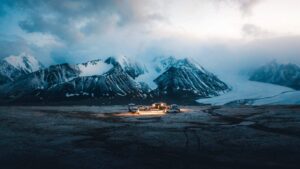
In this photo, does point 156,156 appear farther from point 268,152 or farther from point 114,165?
point 268,152

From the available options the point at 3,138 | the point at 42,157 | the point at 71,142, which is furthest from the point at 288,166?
the point at 3,138

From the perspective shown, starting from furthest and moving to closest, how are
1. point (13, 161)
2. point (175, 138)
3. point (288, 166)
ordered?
point (175, 138)
point (13, 161)
point (288, 166)

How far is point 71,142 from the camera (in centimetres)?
3553

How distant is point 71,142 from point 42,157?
27.1 ft

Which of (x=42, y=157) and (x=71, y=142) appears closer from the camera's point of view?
(x=42, y=157)

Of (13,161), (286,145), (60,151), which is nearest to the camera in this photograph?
(13,161)

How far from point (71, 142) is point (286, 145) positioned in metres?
18.9

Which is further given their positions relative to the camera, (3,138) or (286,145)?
(3,138)

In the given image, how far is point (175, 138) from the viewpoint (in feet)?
125

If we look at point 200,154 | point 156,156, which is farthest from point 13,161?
point 200,154

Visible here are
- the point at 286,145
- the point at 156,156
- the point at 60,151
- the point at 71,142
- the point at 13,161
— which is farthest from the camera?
the point at 71,142

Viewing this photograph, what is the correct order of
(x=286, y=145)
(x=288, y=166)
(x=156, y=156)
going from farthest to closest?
(x=286, y=145) < (x=156, y=156) < (x=288, y=166)

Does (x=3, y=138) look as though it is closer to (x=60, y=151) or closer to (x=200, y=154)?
(x=60, y=151)

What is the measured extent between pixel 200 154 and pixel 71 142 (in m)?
13.1
